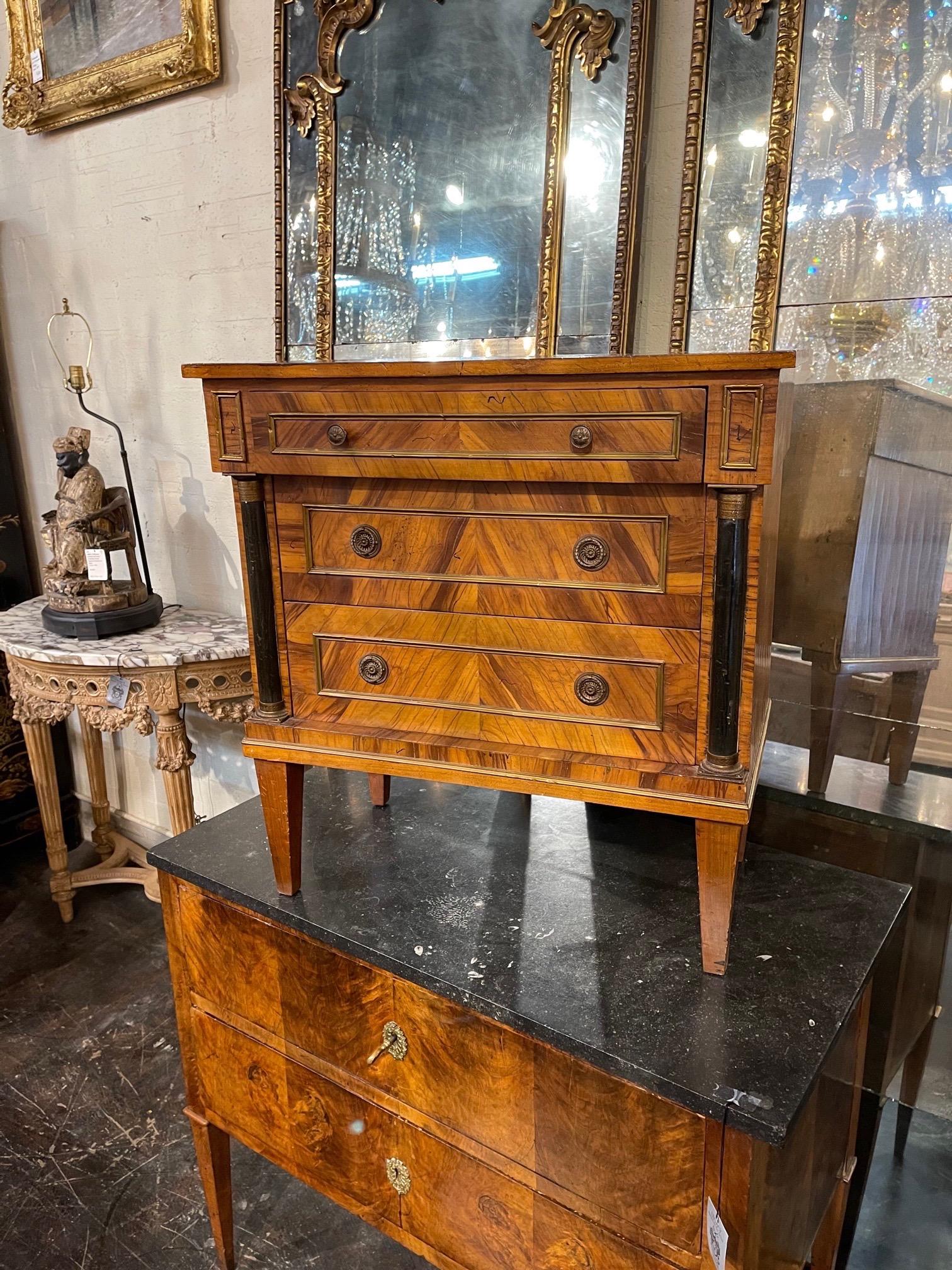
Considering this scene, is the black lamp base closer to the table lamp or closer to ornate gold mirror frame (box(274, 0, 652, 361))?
the table lamp

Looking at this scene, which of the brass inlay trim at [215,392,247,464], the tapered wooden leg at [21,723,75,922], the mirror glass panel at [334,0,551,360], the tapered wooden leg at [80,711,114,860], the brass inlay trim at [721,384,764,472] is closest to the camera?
the brass inlay trim at [721,384,764,472]

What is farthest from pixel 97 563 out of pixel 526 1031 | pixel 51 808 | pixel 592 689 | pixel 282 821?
pixel 526 1031

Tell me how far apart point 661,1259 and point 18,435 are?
3014mm

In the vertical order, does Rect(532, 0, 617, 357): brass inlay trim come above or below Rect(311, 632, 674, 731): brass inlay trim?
above

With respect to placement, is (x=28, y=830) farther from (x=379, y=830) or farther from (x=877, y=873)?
(x=877, y=873)

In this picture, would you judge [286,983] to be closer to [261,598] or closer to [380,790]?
[380,790]

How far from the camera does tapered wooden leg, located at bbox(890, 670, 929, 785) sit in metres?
1.42

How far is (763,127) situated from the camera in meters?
1.32

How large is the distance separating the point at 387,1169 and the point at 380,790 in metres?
0.59

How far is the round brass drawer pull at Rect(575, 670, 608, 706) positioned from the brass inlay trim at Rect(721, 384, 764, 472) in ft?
1.01

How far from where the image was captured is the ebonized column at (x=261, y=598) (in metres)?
1.21

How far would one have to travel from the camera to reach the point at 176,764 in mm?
2182

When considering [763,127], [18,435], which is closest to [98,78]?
[18,435]

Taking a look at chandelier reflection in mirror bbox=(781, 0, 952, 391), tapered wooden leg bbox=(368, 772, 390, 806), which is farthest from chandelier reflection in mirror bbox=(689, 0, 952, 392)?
tapered wooden leg bbox=(368, 772, 390, 806)
